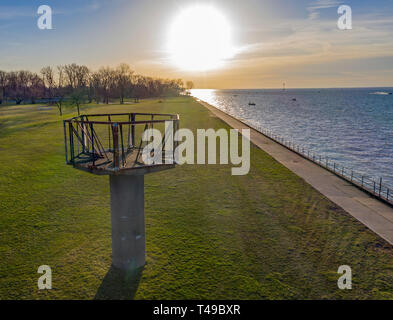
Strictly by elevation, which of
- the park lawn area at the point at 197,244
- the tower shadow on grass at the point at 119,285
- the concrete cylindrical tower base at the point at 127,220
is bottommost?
the tower shadow on grass at the point at 119,285

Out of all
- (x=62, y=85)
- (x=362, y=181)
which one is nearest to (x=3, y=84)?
(x=62, y=85)

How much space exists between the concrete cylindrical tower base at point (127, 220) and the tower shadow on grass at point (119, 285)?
19 cm

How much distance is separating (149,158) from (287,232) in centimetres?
568

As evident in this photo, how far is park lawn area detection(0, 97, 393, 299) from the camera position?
7410mm

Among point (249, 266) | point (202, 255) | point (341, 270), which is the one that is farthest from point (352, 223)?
point (202, 255)

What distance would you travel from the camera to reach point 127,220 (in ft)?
25.0

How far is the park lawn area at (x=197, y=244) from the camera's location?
24.3ft

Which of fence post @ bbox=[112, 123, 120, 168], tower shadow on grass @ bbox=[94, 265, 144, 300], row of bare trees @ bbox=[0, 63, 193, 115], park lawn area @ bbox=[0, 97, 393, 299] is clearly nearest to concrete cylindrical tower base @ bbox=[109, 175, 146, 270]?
tower shadow on grass @ bbox=[94, 265, 144, 300]

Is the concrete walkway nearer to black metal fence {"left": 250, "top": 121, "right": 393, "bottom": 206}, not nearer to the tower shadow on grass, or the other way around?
black metal fence {"left": 250, "top": 121, "right": 393, "bottom": 206}

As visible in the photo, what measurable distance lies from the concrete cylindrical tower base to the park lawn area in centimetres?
41

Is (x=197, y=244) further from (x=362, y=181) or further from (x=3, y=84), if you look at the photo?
(x=3, y=84)

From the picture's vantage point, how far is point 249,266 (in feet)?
27.2

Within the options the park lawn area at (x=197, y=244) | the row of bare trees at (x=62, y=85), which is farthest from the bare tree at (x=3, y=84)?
the park lawn area at (x=197, y=244)

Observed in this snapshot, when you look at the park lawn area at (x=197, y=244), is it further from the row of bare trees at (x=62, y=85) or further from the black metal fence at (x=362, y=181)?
the row of bare trees at (x=62, y=85)
